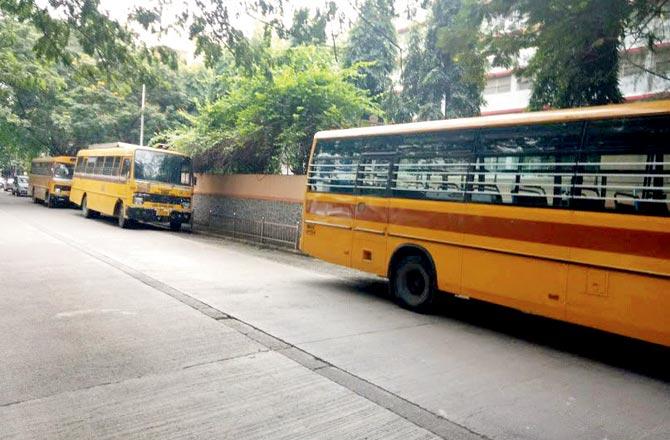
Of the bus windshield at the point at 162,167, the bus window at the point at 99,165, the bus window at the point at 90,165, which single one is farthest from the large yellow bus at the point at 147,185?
the bus window at the point at 90,165

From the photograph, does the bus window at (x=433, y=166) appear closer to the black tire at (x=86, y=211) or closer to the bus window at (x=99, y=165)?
the bus window at (x=99, y=165)

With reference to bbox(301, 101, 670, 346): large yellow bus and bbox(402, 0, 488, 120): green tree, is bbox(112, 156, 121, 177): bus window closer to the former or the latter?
bbox(301, 101, 670, 346): large yellow bus

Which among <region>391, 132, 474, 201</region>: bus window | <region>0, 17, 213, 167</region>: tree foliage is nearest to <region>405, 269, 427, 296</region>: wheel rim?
<region>391, 132, 474, 201</region>: bus window

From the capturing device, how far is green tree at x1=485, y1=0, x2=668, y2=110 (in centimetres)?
780

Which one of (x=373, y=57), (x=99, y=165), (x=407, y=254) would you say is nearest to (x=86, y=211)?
(x=99, y=165)

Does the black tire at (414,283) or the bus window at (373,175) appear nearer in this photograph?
the black tire at (414,283)

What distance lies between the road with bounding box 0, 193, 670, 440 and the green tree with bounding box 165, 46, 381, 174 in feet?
27.6

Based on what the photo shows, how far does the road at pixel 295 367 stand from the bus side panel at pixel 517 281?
517mm

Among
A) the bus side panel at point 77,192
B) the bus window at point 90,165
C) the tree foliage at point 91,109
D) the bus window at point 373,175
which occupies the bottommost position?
the bus side panel at point 77,192

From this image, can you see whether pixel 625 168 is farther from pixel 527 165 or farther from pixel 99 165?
pixel 99 165

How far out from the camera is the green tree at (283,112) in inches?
628

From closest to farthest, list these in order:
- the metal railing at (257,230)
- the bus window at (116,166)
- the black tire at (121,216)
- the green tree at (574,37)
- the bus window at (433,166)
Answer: the bus window at (433,166)
the green tree at (574,37)
the metal railing at (257,230)
the black tire at (121,216)
the bus window at (116,166)

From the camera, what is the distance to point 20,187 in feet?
139

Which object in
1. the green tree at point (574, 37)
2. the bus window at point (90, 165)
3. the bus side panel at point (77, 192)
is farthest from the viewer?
the bus side panel at point (77, 192)
